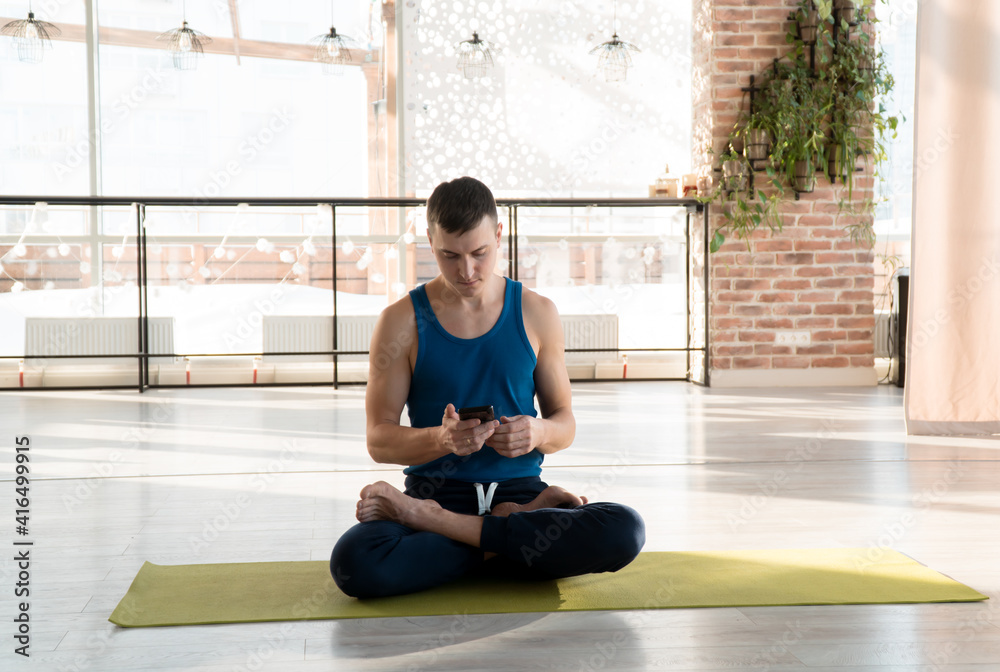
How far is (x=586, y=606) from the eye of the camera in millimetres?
1659

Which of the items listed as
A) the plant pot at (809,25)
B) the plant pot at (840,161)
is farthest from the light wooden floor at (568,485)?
the plant pot at (809,25)

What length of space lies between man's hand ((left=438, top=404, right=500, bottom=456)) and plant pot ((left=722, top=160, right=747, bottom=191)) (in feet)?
12.8

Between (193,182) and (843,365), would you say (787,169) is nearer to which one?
(843,365)

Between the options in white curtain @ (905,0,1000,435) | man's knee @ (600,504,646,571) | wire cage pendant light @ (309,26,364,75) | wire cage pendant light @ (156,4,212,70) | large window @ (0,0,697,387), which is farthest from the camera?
wire cage pendant light @ (309,26,364,75)

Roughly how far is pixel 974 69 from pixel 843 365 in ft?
7.39

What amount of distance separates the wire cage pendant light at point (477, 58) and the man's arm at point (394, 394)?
4.21m

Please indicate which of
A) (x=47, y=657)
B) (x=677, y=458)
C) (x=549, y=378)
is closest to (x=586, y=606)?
(x=549, y=378)

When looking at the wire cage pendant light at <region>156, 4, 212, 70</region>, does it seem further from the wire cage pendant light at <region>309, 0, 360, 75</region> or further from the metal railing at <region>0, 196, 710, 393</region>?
the metal railing at <region>0, 196, 710, 393</region>

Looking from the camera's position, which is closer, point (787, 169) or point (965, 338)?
point (965, 338)

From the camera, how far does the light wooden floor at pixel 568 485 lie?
1453 mm

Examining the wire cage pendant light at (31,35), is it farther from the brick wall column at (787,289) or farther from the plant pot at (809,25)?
the plant pot at (809,25)

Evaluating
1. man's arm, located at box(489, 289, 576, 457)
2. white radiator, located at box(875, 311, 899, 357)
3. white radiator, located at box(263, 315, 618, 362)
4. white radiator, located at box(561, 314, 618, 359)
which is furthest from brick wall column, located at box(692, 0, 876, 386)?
man's arm, located at box(489, 289, 576, 457)

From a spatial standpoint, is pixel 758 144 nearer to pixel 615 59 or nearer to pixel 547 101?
pixel 615 59

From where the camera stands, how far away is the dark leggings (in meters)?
1.67
